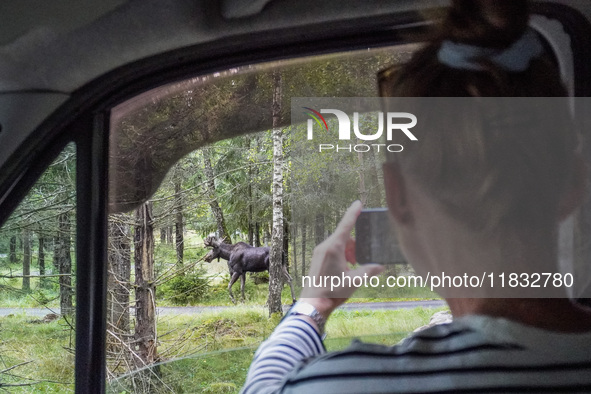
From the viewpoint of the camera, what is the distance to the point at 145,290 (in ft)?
4.32

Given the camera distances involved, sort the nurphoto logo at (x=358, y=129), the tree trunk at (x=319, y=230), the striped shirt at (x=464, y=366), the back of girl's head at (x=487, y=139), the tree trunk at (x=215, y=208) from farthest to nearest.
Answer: the tree trunk at (x=215, y=208) < the tree trunk at (x=319, y=230) < the nurphoto logo at (x=358, y=129) < the back of girl's head at (x=487, y=139) < the striped shirt at (x=464, y=366)

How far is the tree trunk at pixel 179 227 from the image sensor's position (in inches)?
50.9

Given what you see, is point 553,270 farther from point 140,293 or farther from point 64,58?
point 64,58

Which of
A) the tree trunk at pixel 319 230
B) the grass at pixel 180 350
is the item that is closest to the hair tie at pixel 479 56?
the tree trunk at pixel 319 230

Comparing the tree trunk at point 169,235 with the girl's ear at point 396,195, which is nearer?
the girl's ear at point 396,195

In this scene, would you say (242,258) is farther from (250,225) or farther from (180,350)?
(180,350)

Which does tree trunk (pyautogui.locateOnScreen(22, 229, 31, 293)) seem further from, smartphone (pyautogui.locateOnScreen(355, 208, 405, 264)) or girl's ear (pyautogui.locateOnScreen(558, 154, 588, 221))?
girl's ear (pyautogui.locateOnScreen(558, 154, 588, 221))

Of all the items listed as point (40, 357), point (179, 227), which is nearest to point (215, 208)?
point (179, 227)

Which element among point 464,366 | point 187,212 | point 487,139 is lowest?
point 464,366

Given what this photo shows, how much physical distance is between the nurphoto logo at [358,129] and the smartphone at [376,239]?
0.48 feet

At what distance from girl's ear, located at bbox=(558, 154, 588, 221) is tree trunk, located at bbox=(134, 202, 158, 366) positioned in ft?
3.16

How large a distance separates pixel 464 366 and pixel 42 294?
3.43 feet

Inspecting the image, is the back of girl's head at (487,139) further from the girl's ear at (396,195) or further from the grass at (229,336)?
the grass at (229,336)

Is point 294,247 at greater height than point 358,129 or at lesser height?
lesser
